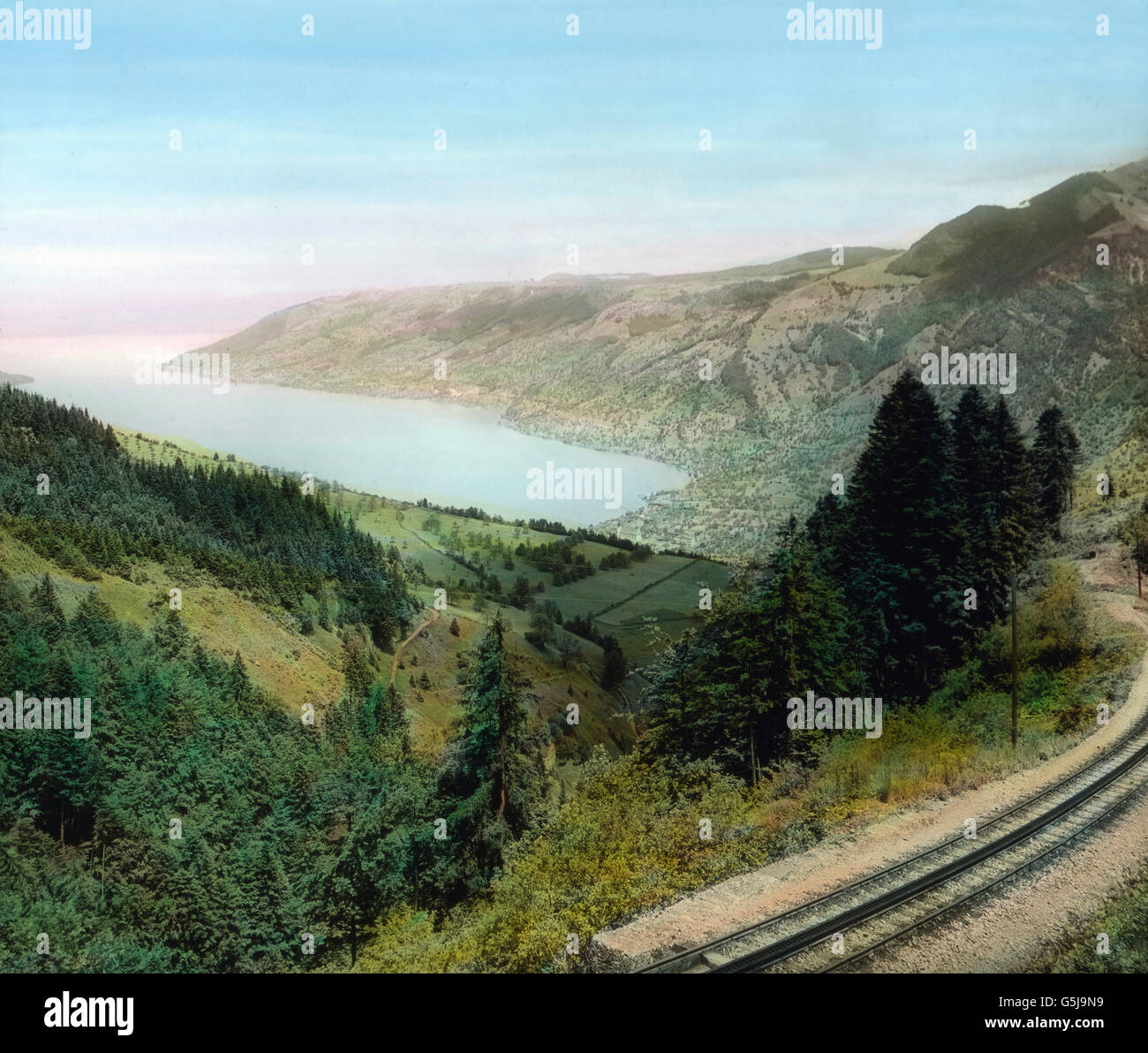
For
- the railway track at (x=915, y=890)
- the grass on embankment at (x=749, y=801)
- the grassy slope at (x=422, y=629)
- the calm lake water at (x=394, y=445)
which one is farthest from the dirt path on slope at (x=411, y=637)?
the railway track at (x=915, y=890)

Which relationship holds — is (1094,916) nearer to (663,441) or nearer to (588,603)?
(588,603)

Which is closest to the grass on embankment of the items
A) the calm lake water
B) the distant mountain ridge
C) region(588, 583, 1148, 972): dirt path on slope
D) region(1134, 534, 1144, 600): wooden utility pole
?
region(588, 583, 1148, 972): dirt path on slope

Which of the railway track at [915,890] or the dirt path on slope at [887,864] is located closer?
the railway track at [915,890]

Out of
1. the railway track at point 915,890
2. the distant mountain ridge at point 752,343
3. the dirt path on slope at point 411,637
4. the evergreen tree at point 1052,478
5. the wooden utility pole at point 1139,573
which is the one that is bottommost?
the dirt path on slope at point 411,637

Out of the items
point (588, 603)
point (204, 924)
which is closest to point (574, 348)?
point (588, 603)

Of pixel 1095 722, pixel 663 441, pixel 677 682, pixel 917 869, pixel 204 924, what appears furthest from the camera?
pixel 663 441

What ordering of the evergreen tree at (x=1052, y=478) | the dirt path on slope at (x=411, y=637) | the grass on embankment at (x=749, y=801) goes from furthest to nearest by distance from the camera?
the dirt path on slope at (x=411, y=637), the evergreen tree at (x=1052, y=478), the grass on embankment at (x=749, y=801)

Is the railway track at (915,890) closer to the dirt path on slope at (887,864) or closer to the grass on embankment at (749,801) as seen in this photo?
the dirt path on slope at (887,864)
